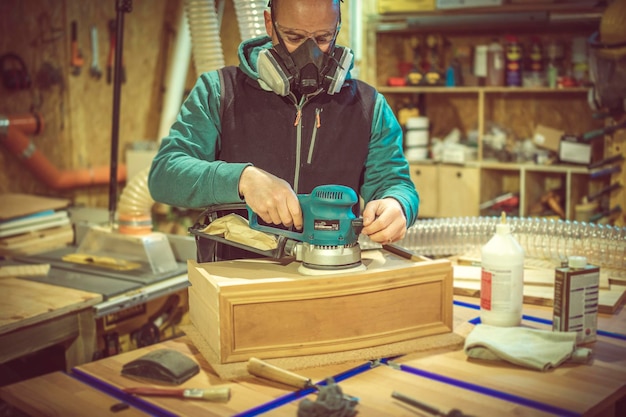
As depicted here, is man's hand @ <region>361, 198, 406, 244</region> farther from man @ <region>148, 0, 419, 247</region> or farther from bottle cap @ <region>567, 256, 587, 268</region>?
bottle cap @ <region>567, 256, 587, 268</region>

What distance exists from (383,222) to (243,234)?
33 cm

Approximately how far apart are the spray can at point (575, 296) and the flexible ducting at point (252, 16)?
1.45 metres

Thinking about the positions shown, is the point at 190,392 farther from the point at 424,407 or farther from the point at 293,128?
the point at 293,128

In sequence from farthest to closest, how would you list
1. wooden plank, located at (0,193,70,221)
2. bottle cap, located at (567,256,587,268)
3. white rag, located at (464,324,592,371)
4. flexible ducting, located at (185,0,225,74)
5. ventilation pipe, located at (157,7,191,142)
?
1. ventilation pipe, located at (157,7,191,142)
2. wooden plank, located at (0,193,70,221)
3. flexible ducting, located at (185,0,225,74)
4. bottle cap, located at (567,256,587,268)
5. white rag, located at (464,324,592,371)

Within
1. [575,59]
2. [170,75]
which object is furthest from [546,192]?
[170,75]

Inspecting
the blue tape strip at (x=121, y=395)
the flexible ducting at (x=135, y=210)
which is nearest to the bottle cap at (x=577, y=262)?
the blue tape strip at (x=121, y=395)

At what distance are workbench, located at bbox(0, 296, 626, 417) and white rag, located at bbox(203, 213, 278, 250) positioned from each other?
0.91ft

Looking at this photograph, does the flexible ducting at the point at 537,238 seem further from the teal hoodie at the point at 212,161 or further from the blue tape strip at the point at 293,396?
the blue tape strip at the point at 293,396

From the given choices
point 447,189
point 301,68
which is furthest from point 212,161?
point 447,189

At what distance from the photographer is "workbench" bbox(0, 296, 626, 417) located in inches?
54.6

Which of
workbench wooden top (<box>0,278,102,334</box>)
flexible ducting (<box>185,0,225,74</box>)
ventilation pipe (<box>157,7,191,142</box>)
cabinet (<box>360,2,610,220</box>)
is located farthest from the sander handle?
cabinet (<box>360,2,610,220</box>)

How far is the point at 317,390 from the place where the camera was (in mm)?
1477

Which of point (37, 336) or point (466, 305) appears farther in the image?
point (37, 336)

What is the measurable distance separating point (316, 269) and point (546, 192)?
3.49 meters
